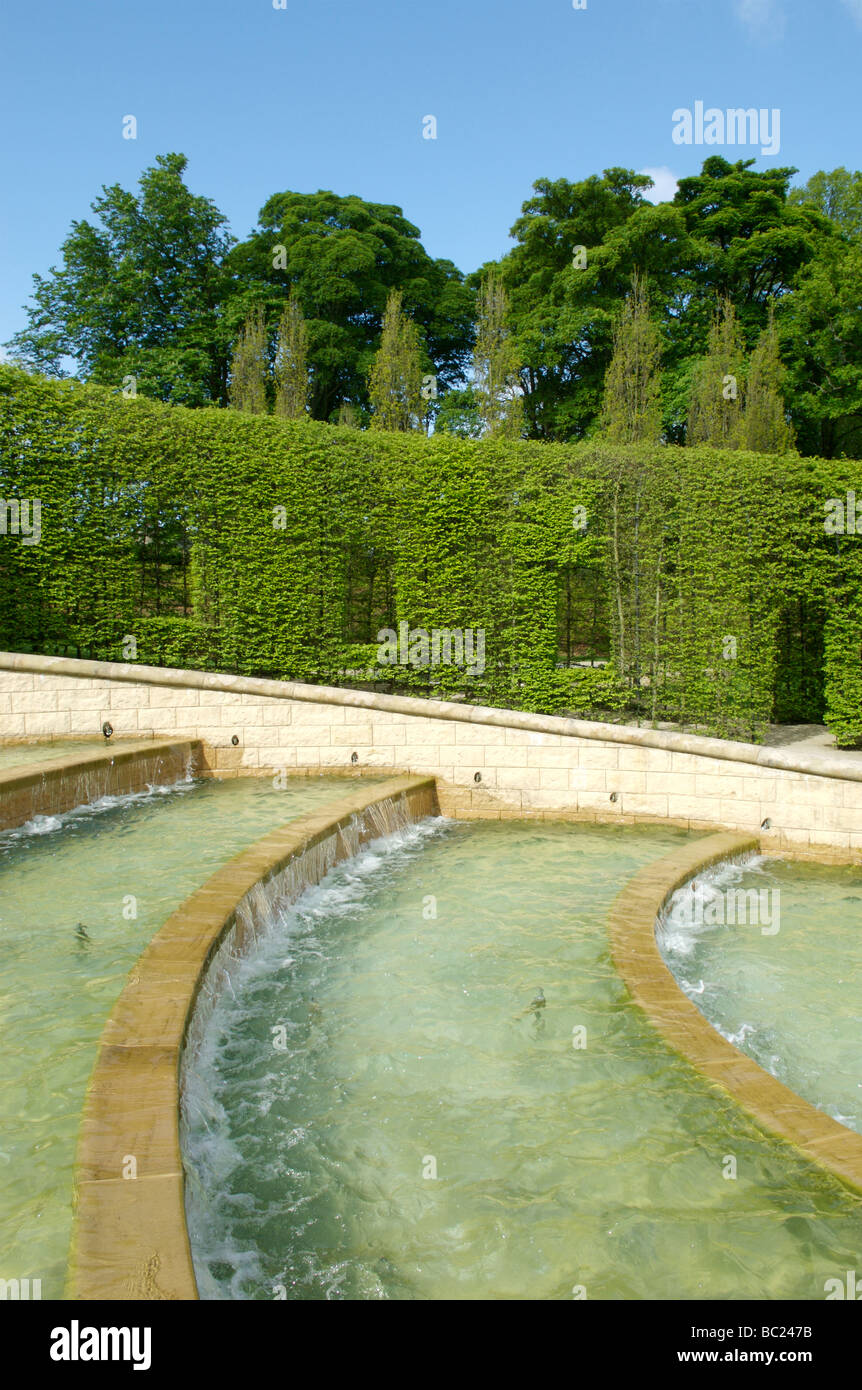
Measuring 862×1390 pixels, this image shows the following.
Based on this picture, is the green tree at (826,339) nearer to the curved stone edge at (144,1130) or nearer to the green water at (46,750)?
the green water at (46,750)

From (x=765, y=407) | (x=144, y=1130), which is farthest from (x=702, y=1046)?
(x=765, y=407)

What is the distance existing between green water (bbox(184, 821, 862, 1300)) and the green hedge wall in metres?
7.29

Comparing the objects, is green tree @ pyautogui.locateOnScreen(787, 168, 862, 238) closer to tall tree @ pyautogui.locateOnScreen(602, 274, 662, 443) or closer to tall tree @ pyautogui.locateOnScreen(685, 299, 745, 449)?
tall tree @ pyautogui.locateOnScreen(685, 299, 745, 449)

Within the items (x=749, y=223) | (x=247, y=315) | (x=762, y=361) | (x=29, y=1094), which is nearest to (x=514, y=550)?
(x=29, y=1094)

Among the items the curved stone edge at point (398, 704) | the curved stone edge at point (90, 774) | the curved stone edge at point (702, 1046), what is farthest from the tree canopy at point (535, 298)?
the curved stone edge at point (702, 1046)

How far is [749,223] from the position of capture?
33250mm

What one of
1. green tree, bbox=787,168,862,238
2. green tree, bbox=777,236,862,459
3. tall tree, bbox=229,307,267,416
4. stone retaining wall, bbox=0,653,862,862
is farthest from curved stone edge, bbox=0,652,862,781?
green tree, bbox=787,168,862,238

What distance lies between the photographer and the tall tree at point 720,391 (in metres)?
25.2

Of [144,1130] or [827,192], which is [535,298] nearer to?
[827,192]

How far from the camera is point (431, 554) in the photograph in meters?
13.2

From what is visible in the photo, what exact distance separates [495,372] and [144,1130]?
24.0m

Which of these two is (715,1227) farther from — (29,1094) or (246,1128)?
(29,1094)

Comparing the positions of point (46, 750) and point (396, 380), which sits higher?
point (396, 380)
